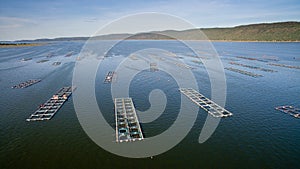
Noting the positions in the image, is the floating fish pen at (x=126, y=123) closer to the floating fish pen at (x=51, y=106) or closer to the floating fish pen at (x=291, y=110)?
the floating fish pen at (x=51, y=106)

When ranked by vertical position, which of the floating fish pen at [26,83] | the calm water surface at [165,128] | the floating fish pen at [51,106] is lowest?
the calm water surface at [165,128]

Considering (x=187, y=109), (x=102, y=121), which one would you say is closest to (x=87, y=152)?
(x=102, y=121)

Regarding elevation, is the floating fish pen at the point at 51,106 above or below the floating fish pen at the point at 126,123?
above

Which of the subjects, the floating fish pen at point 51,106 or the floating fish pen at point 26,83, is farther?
the floating fish pen at point 26,83

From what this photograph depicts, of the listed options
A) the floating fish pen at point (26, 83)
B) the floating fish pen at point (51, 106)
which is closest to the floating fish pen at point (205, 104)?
the floating fish pen at point (51, 106)

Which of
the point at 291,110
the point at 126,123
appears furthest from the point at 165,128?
the point at 291,110

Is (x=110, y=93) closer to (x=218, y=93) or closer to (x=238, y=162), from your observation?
(x=218, y=93)

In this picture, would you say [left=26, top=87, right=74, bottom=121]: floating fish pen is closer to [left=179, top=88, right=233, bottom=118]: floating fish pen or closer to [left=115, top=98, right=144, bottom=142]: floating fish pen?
[left=115, top=98, right=144, bottom=142]: floating fish pen
